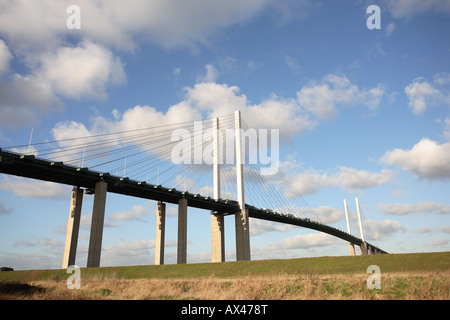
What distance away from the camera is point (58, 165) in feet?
162

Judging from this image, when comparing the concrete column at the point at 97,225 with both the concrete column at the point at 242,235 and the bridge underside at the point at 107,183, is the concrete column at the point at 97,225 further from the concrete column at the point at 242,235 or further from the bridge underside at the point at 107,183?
the concrete column at the point at 242,235

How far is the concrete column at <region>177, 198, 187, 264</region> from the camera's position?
6662 cm

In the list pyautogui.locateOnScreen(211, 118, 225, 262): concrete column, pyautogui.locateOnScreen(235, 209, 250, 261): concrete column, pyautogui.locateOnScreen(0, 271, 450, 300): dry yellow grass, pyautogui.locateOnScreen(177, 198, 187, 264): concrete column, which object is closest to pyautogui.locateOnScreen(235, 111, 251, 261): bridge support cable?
pyautogui.locateOnScreen(235, 209, 250, 261): concrete column

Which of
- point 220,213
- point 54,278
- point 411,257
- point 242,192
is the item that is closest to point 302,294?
point 411,257

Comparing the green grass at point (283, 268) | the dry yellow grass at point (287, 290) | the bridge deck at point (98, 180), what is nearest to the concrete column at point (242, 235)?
the bridge deck at point (98, 180)

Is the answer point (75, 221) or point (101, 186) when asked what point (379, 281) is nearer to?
point (101, 186)

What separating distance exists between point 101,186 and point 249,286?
140 ft

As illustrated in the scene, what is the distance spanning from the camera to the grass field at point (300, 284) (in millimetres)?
16781

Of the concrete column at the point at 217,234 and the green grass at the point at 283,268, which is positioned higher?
the concrete column at the point at 217,234

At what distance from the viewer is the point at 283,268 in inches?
1144

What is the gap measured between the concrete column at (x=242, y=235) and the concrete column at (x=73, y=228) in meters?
38.1

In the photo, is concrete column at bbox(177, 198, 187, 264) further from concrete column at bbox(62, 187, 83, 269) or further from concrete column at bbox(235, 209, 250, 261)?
concrete column at bbox(62, 187, 83, 269)

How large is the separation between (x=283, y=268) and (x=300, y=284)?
1038 cm
